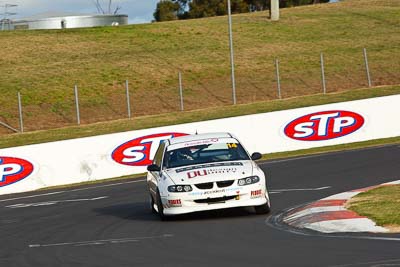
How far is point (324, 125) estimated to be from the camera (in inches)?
1308

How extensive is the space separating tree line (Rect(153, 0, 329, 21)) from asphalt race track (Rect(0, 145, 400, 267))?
79.2 m

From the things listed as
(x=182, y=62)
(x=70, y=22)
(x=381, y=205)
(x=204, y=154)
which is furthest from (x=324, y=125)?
(x=70, y=22)

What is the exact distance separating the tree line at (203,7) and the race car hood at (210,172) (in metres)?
86.1

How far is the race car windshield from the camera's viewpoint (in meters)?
17.3

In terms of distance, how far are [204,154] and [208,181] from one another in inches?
55.8

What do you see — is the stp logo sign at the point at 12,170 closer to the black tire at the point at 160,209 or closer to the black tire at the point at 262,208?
the black tire at the point at 160,209

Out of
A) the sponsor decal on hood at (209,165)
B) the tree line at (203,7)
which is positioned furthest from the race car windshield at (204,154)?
the tree line at (203,7)

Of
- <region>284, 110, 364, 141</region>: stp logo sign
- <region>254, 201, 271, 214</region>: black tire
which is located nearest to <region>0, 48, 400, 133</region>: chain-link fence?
<region>284, 110, 364, 141</region>: stp logo sign

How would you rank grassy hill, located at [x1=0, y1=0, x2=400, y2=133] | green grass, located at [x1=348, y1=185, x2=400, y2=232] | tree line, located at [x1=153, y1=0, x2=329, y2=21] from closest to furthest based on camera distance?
green grass, located at [x1=348, y1=185, x2=400, y2=232], grassy hill, located at [x1=0, y1=0, x2=400, y2=133], tree line, located at [x1=153, y1=0, x2=329, y2=21]

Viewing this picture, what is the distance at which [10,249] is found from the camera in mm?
14297

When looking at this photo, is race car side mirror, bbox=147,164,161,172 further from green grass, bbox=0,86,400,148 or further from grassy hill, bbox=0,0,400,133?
grassy hill, bbox=0,0,400,133

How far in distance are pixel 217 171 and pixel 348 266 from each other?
6109 mm

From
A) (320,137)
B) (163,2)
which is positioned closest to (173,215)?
(320,137)

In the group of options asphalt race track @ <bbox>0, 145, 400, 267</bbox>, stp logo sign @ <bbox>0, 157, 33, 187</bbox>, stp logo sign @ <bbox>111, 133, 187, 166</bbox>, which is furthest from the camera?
stp logo sign @ <bbox>111, 133, 187, 166</bbox>
